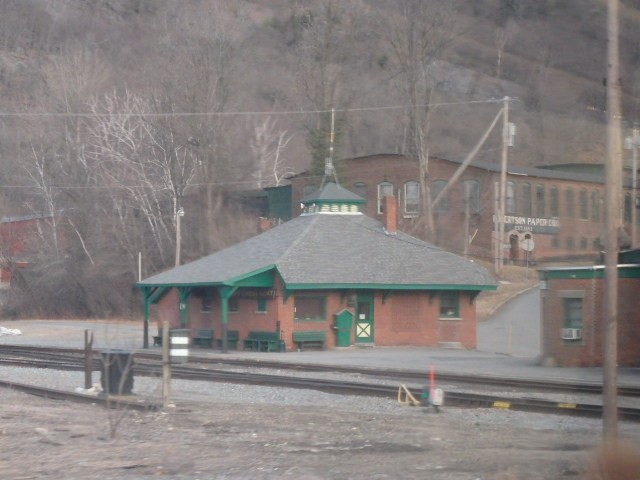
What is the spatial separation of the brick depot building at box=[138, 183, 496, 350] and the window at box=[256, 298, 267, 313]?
0.12ft

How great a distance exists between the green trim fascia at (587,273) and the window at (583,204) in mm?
1508

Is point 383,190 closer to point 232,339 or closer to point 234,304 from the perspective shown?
point 234,304

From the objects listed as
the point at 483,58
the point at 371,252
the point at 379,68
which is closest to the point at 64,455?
the point at 371,252

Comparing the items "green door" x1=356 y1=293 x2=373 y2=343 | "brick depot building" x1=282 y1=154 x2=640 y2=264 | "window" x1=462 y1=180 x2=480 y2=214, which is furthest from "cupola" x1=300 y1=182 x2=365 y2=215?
"window" x1=462 y1=180 x2=480 y2=214

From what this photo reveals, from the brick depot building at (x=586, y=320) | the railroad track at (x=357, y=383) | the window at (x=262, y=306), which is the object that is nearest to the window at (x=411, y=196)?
the window at (x=262, y=306)

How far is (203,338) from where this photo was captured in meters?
40.8

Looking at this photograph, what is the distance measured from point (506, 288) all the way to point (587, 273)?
1103 inches

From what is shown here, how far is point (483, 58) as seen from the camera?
10394cm

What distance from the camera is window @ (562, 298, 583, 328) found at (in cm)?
3053

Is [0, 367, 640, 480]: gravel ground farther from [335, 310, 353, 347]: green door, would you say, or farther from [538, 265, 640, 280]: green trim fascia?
[335, 310, 353, 347]: green door

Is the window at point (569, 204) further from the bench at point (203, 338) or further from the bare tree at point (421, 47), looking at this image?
the bare tree at point (421, 47)

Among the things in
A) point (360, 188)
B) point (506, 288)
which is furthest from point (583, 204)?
point (360, 188)

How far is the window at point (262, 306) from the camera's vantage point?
3900cm

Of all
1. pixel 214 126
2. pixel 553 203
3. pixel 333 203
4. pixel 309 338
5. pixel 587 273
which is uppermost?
pixel 214 126
